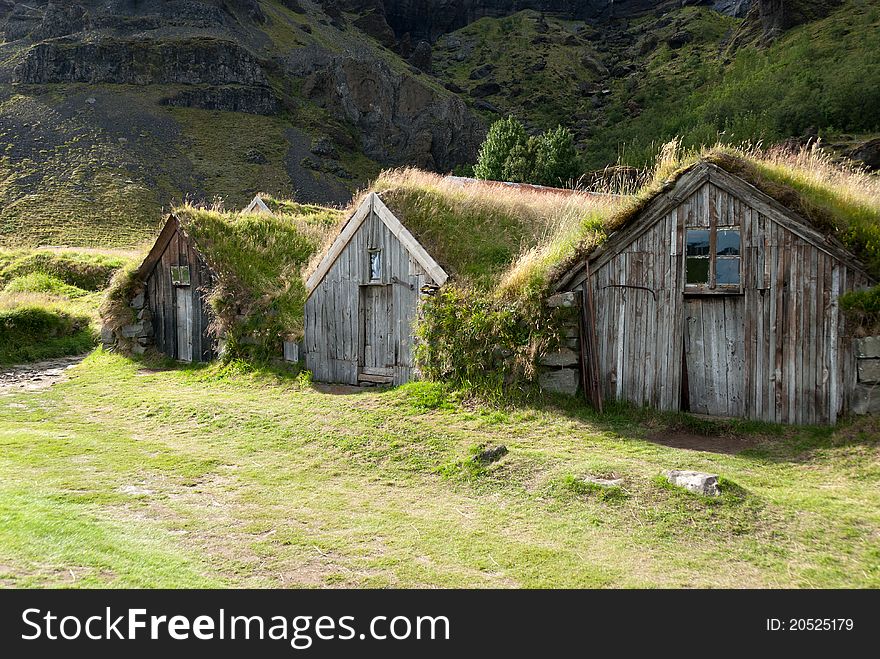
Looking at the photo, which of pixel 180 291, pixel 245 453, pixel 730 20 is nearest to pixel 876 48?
pixel 730 20

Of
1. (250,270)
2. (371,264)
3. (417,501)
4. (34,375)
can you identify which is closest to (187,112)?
(34,375)

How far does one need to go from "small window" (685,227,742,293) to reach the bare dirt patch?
2448 millimetres

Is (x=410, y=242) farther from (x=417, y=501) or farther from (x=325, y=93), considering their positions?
(x=325, y=93)

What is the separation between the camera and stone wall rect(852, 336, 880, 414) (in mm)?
9344

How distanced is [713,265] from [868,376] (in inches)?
110

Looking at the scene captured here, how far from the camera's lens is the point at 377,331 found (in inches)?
576

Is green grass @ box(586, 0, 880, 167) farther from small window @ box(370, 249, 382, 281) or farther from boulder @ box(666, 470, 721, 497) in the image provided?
boulder @ box(666, 470, 721, 497)

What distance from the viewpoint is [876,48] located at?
184ft

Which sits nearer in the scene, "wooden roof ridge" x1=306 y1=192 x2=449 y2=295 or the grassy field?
the grassy field

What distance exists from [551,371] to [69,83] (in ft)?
294

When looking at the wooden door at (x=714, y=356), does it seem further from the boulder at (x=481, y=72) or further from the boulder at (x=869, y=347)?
the boulder at (x=481, y=72)

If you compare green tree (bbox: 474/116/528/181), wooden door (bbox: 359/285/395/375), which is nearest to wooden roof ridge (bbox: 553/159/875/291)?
wooden door (bbox: 359/285/395/375)
